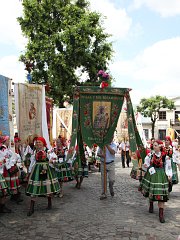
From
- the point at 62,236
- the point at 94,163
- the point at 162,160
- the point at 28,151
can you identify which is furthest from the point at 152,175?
the point at 94,163

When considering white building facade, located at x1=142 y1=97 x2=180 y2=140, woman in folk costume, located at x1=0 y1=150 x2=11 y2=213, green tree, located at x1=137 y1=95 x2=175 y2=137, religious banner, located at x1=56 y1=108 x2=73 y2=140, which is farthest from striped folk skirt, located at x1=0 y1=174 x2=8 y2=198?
white building facade, located at x1=142 y1=97 x2=180 y2=140

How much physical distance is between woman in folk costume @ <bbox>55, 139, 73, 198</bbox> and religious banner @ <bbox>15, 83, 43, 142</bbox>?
3.05ft

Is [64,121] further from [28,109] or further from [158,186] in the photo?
[158,186]

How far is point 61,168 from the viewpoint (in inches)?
370

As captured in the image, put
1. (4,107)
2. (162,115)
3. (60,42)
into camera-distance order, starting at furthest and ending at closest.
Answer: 1. (162,115)
2. (60,42)
3. (4,107)

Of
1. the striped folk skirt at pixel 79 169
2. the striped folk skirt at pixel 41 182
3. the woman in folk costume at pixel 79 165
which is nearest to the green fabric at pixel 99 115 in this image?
the woman in folk costume at pixel 79 165

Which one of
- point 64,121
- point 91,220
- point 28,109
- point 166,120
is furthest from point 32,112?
point 166,120

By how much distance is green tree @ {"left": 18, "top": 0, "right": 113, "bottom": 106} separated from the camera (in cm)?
2395

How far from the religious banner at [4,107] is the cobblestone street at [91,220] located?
2013 millimetres

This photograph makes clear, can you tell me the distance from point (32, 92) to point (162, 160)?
4951mm

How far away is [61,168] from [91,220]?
121 inches

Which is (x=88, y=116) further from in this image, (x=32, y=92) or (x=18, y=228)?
(x=18, y=228)

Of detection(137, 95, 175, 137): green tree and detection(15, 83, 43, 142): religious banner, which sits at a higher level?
detection(137, 95, 175, 137): green tree

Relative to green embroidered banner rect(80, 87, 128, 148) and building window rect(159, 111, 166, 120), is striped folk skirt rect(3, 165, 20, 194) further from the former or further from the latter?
building window rect(159, 111, 166, 120)
